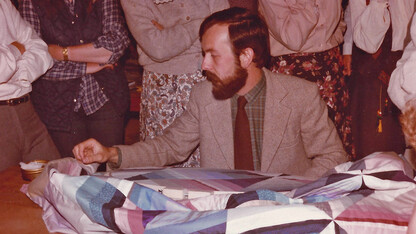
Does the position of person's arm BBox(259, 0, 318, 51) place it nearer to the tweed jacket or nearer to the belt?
the tweed jacket

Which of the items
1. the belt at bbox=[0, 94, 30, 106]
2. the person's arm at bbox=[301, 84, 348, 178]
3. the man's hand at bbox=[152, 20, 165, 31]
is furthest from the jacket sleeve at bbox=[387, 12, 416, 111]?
the belt at bbox=[0, 94, 30, 106]

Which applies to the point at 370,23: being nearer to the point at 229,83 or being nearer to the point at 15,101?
the point at 229,83

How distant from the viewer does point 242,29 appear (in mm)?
2193

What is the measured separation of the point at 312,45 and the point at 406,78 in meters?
0.70

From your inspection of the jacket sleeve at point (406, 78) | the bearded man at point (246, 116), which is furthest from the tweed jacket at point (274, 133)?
the jacket sleeve at point (406, 78)

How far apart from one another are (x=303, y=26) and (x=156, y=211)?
1.69m

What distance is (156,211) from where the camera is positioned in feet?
4.35

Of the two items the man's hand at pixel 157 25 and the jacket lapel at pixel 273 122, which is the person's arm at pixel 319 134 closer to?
the jacket lapel at pixel 273 122

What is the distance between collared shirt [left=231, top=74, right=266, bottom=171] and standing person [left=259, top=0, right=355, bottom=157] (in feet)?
1.87

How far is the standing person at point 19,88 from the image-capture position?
237cm

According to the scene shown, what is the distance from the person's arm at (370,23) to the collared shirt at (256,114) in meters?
1.04

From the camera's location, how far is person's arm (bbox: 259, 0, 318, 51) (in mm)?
2701

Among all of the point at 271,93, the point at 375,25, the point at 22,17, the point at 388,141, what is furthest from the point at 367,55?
the point at 22,17

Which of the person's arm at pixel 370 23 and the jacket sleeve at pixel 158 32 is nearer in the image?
the jacket sleeve at pixel 158 32
